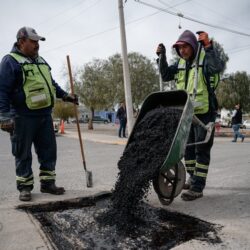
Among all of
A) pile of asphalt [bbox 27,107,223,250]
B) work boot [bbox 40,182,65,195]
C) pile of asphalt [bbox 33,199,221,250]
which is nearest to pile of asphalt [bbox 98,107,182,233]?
pile of asphalt [bbox 27,107,223,250]

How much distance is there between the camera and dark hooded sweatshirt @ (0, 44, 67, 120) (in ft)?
12.9

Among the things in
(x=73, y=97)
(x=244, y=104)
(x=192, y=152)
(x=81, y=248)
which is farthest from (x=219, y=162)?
(x=244, y=104)

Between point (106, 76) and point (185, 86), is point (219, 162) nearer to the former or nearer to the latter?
point (185, 86)

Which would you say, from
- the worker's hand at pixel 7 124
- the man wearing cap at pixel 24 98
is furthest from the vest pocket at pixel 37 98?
the worker's hand at pixel 7 124

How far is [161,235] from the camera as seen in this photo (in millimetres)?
3008

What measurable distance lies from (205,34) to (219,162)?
362 cm

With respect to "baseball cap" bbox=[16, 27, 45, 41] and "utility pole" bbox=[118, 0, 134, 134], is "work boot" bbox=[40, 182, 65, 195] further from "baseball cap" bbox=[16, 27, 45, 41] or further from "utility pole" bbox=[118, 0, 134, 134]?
"utility pole" bbox=[118, 0, 134, 134]

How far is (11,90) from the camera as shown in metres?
4.02

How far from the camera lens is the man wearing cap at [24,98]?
3.97m

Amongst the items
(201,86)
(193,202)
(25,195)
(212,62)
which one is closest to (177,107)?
(201,86)

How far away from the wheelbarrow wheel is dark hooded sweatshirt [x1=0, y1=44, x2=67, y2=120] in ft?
5.32

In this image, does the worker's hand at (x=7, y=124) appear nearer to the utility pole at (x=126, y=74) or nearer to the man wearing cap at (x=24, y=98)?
the man wearing cap at (x=24, y=98)

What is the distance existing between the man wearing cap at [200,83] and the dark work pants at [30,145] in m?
1.67

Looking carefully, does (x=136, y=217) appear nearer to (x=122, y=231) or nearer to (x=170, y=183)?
(x=122, y=231)
